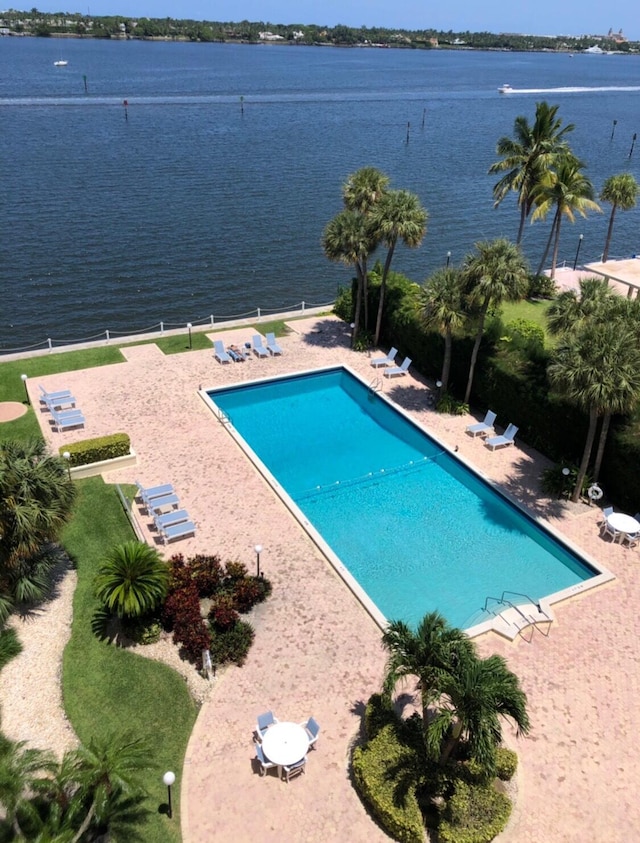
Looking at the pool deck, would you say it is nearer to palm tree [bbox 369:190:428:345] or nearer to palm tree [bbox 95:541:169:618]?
palm tree [bbox 95:541:169:618]

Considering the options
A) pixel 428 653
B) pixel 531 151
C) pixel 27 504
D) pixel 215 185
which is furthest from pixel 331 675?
pixel 215 185

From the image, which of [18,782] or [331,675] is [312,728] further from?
[18,782]

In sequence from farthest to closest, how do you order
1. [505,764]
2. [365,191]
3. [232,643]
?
1. [365,191]
2. [232,643]
3. [505,764]

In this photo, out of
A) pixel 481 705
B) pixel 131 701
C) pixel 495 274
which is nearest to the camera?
pixel 481 705

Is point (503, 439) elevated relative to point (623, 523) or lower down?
lower down

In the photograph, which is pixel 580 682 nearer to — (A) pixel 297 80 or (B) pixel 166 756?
(B) pixel 166 756

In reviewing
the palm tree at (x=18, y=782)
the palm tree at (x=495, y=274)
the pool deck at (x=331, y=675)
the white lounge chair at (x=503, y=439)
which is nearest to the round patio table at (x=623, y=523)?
the pool deck at (x=331, y=675)

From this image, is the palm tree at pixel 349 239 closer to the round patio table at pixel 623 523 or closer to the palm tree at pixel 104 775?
the round patio table at pixel 623 523

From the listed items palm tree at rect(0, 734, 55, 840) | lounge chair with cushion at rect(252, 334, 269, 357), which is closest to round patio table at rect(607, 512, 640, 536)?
palm tree at rect(0, 734, 55, 840)
